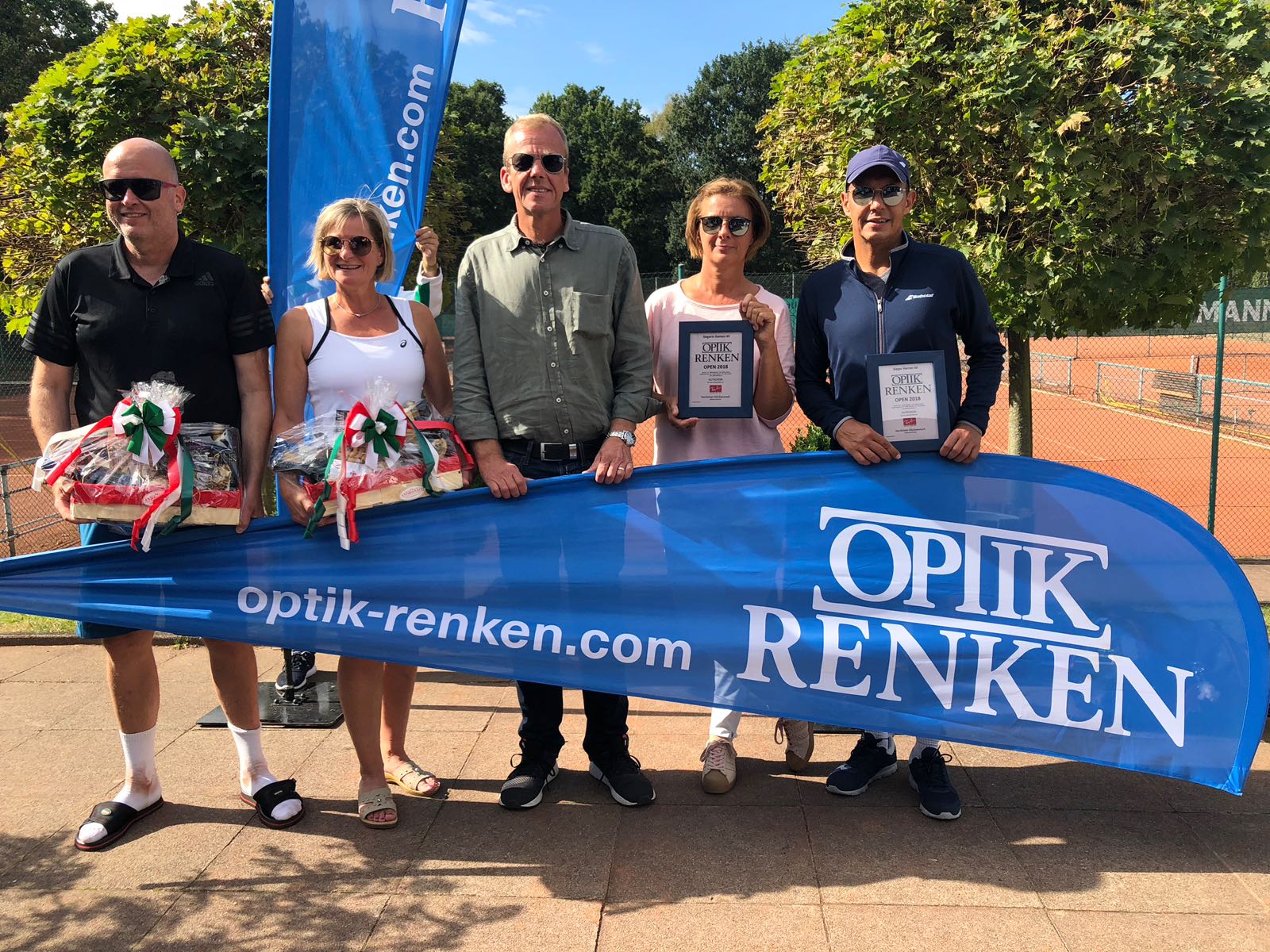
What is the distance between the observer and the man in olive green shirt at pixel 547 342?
328cm

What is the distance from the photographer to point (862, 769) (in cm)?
366

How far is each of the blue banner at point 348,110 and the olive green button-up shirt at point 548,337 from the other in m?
1.15

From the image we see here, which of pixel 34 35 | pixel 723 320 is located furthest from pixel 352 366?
pixel 34 35

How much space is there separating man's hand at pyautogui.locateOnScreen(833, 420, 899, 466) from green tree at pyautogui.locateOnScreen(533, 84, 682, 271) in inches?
1703

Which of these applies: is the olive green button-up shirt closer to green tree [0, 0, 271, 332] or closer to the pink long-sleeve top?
the pink long-sleeve top

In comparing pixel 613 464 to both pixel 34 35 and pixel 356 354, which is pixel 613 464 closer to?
pixel 356 354

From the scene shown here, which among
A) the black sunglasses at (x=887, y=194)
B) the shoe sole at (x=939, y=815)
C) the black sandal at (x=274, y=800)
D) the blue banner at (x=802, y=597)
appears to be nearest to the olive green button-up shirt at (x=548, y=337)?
the blue banner at (x=802, y=597)

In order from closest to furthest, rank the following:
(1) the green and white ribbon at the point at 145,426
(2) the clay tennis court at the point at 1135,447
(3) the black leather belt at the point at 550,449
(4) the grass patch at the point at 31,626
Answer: (1) the green and white ribbon at the point at 145,426 < (3) the black leather belt at the point at 550,449 < (4) the grass patch at the point at 31,626 < (2) the clay tennis court at the point at 1135,447

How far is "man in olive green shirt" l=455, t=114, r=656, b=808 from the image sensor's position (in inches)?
129

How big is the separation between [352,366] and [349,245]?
1.30ft

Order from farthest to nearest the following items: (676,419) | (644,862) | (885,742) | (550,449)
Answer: (885,742) < (676,419) < (550,449) < (644,862)

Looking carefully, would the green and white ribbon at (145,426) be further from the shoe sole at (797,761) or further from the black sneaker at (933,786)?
the black sneaker at (933,786)

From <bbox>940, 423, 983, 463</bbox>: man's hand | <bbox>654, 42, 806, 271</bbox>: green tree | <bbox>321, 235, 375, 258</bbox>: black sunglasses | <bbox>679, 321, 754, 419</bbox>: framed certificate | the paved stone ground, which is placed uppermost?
<bbox>654, 42, 806, 271</bbox>: green tree

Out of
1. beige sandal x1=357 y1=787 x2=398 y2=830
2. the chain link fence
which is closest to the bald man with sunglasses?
beige sandal x1=357 y1=787 x2=398 y2=830
